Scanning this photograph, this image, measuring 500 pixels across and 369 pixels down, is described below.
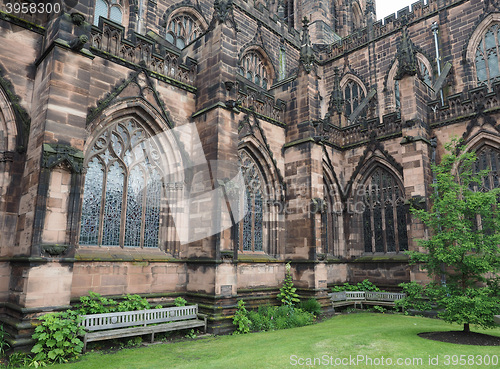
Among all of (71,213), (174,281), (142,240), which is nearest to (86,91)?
(71,213)

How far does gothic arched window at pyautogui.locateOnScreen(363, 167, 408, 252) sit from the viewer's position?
53.2 feet

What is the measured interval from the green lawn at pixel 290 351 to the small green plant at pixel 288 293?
9.16 feet

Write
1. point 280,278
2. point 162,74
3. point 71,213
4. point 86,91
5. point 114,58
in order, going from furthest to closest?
point 280,278, point 162,74, point 114,58, point 86,91, point 71,213

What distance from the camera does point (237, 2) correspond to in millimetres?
20438

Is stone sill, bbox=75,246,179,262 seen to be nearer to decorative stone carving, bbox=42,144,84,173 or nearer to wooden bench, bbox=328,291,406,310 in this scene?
decorative stone carving, bbox=42,144,84,173

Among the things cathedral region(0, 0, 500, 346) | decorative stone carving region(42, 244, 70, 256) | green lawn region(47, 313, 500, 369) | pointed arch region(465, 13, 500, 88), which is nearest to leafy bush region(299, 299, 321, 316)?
cathedral region(0, 0, 500, 346)

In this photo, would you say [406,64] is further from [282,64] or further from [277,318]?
[277,318]

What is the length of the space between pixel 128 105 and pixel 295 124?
7.07 metres

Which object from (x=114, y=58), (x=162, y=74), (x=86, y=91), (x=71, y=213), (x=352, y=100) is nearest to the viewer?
(x=71, y=213)

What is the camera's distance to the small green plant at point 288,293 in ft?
43.2

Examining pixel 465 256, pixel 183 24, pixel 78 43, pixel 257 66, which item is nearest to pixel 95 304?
pixel 78 43

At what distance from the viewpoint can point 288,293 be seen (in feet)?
44.0

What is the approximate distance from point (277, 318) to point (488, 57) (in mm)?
17802

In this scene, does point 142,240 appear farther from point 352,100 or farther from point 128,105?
point 352,100
